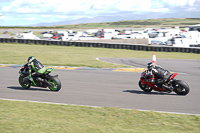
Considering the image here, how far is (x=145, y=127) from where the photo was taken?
7168mm

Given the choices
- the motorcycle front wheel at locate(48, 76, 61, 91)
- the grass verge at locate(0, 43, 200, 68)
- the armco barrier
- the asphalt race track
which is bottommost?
the asphalt race track

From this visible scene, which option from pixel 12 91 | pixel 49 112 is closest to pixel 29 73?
pixel 12 91

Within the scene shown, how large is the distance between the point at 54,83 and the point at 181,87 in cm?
491

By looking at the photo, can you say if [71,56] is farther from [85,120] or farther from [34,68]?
[85,120]

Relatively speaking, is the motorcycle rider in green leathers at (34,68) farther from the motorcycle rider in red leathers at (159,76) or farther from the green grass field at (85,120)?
the motorcycle rider in red leathers at (159,76)

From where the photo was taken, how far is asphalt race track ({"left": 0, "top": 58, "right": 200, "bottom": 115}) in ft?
33.0

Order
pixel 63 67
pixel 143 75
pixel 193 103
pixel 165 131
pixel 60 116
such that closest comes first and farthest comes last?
pixel 165 131
pixel 60 116
pixel 193 103
pixel 143 75
pixel 63 67

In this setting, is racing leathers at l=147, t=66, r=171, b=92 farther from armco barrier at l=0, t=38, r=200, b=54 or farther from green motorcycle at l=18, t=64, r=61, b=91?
armco barrier at l=0, t=38, r=200, b=54

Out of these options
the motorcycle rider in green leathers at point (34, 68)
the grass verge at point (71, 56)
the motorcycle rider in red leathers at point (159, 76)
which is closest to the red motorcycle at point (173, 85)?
the motorcycle rider in red leathers at point (159, 76)

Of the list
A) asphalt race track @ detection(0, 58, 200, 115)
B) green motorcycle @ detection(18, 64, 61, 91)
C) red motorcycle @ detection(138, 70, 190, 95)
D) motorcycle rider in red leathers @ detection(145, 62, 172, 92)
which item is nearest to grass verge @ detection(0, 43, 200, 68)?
asphalt race track @ detection(0, 58, 200, 115)

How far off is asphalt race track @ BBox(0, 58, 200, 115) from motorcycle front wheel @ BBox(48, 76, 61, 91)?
0.22 meters

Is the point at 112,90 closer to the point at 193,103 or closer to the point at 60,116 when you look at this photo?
the point at 193,103

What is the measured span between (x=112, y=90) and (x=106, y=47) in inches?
902

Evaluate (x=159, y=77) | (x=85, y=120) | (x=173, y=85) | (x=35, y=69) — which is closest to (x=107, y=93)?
(x=159, y=77)
